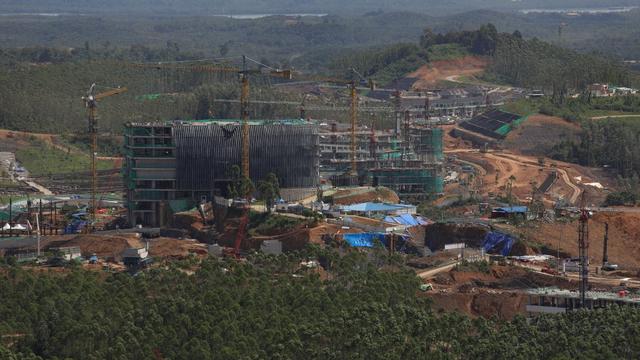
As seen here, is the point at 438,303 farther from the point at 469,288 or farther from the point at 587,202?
the point at 587,202

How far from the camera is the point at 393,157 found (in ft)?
372

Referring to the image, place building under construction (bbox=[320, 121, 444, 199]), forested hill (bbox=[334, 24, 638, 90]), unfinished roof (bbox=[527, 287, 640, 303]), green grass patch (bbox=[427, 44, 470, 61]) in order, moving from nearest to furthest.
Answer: unfinished roof (bbox=[527, 287, 640, 303]) < building under construction (bbox=[320, 121, 444, 199]) < forested hill (bbox=[334, 24, 638, 90]) < green grass patch (bbox=[427, 44, 470, 61])

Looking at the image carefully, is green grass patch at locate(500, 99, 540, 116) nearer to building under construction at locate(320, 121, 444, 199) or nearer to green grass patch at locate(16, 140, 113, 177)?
building under construction at locate(320, 121, 444, 199)

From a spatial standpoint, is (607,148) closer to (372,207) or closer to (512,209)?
(512,209)

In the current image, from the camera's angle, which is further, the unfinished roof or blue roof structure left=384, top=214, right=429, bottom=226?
blue roof structure left=384, top=214, right=429, bottom=226

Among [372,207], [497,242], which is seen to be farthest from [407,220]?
[497,242]

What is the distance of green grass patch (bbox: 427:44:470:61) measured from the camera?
17975 cm

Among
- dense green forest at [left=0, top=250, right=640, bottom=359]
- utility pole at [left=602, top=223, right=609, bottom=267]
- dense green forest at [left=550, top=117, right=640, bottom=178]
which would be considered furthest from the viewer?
dense green forest at [left=550, top=117, right=640, bottom=178]

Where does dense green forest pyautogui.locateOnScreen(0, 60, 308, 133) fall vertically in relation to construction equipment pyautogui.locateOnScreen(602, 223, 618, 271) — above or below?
below

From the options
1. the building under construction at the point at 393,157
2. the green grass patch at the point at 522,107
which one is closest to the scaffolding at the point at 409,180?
the building under construction at the point at 393,157

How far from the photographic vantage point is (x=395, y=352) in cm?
5709

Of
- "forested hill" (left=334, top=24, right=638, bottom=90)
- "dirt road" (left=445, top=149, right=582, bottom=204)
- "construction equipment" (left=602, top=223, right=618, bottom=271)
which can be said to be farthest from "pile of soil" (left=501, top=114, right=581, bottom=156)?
"construction equipment" (left=602, top=223, right=618, bottom=271)

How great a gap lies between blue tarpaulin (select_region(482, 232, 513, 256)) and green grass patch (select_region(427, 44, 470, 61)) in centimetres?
9768

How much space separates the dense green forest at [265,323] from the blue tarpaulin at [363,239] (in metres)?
10.7
